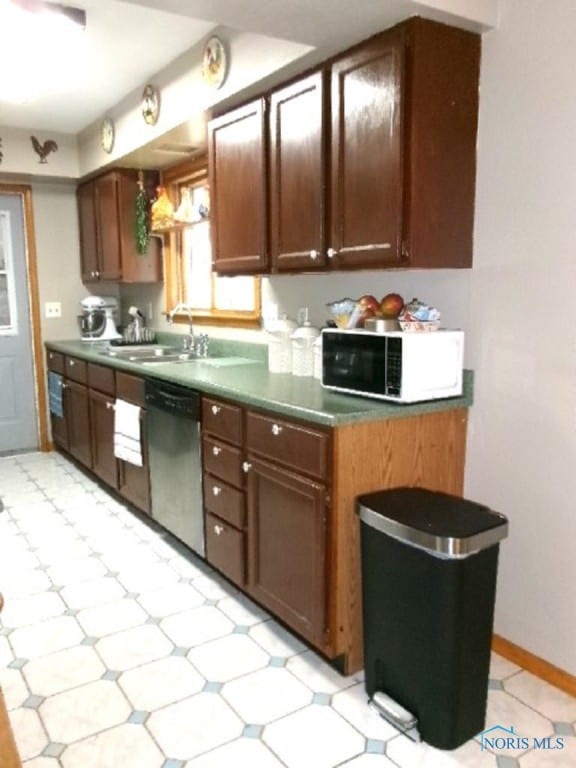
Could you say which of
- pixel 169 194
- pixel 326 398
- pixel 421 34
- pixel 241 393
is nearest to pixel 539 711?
pixel 326 398

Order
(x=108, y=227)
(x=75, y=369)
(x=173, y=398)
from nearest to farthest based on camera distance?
(x=173, y=398)
(x=75, y=369)
(x=108, y=227)

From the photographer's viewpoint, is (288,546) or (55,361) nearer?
(288,546)

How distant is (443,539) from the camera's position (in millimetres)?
1632

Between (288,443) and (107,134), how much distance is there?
2847 mm

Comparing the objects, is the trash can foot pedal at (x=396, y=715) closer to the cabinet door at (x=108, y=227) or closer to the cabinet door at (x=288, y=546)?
the cabinet door at (x=288, y=546)

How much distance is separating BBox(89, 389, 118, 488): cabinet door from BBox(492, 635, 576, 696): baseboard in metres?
2.37

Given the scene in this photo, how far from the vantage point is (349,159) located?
218cm

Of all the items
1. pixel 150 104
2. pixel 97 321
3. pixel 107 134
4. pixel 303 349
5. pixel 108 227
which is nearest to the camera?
pixel 303 349

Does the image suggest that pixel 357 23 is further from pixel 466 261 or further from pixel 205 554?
pixel 205 554

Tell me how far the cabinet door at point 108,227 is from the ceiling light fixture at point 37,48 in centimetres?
76

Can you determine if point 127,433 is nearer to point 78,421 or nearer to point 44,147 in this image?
point 78,421

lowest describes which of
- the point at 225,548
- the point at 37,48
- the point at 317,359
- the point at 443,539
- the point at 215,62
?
the point at 225,548

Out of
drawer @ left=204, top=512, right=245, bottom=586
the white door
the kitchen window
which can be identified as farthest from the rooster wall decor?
drawer @ left=204, top=512, right=245, bottom=586

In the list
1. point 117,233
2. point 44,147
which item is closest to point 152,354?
point 117,233
